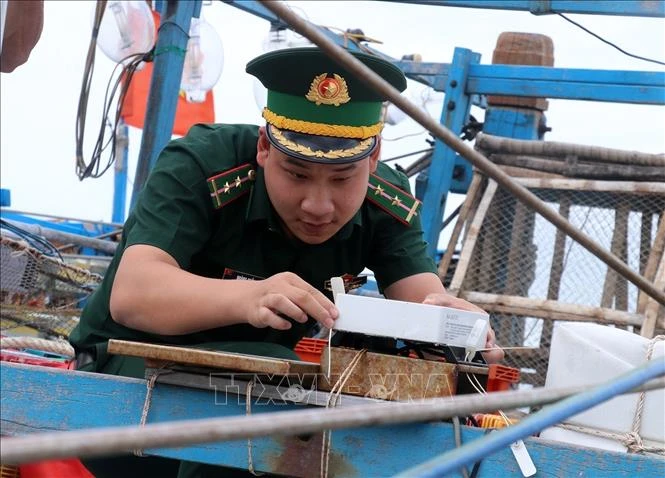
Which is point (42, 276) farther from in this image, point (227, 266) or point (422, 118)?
point (422, 118)

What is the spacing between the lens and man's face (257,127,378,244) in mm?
2264

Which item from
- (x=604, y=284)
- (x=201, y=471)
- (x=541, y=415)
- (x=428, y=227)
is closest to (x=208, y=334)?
(x=201, y=471)

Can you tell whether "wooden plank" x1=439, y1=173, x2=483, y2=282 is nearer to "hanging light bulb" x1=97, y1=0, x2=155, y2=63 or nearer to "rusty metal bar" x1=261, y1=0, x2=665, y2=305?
"hanging light bulb" x1=97, y1=0, x2=155, y2=63

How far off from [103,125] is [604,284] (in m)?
2.61

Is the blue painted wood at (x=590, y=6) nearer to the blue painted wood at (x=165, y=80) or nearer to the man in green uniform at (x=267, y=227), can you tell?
the blue painted wood at (x=165, y=80)

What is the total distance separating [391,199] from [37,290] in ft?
7.12

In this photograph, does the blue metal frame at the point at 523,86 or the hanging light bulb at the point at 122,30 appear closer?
the blue metal frame at the point at 523,86

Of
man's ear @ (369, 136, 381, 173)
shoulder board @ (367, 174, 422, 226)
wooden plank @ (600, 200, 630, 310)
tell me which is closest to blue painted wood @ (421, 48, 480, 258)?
wooden plank @ (600, 200, 630, 310)

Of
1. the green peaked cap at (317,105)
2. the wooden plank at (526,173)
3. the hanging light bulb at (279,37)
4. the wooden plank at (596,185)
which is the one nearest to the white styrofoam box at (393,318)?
the green peaked cap at (317,105)

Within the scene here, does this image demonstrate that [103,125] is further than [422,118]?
Yes

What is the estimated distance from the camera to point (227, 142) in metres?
2.60

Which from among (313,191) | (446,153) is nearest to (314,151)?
(313,191)

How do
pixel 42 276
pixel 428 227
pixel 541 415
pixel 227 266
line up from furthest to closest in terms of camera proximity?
1. pixel 428 227
2. pixel 42 276
3. pixel 227 266
4. pixel 541 415

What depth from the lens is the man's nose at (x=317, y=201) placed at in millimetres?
2260
